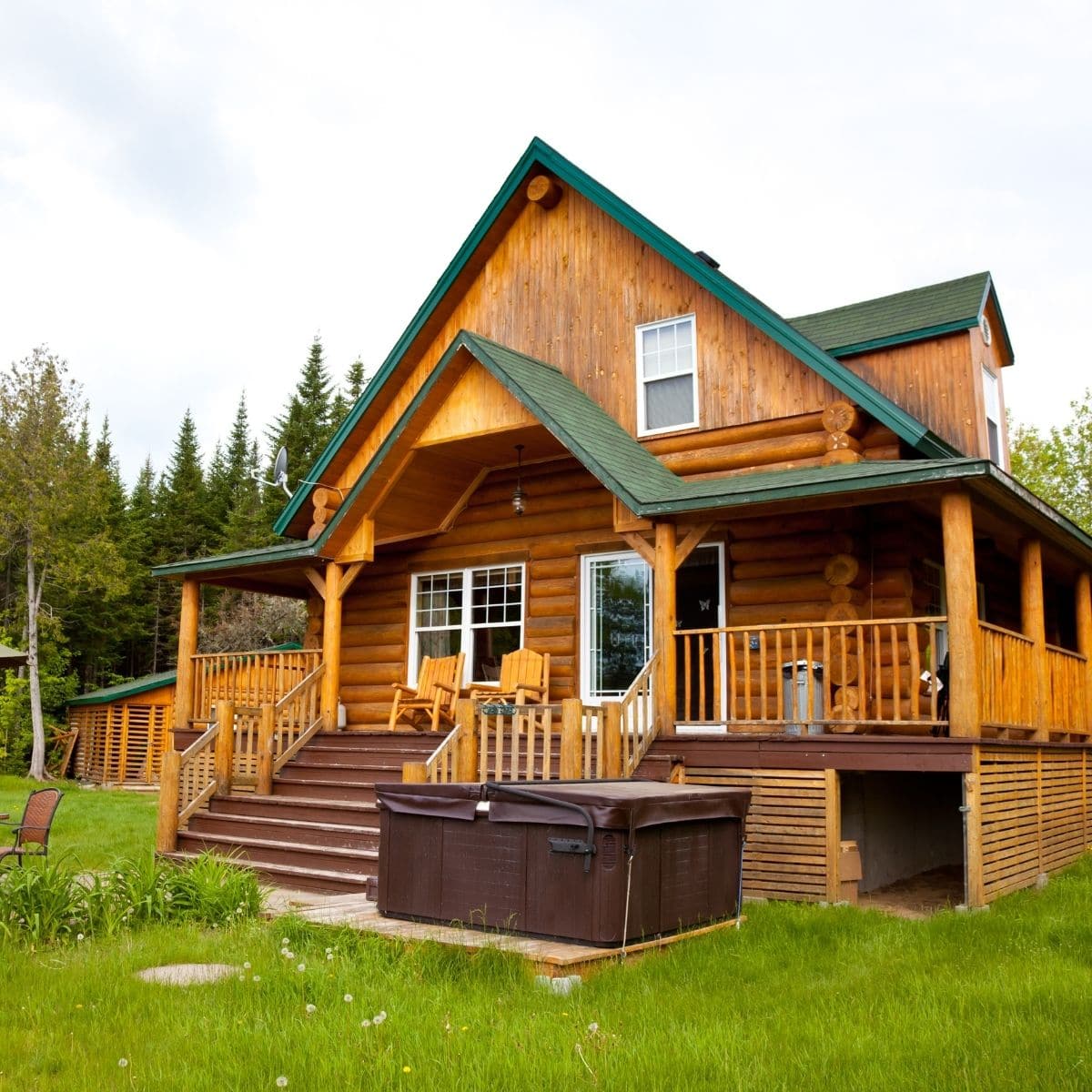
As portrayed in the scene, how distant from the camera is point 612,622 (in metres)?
13.6

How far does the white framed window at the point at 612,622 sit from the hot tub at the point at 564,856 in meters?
5.19

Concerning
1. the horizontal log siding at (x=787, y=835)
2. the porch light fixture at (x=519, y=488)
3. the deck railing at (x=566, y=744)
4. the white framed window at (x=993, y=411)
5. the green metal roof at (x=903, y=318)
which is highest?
the green metal roof at (x=903, y=318)

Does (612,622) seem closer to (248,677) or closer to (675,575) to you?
(675,575)

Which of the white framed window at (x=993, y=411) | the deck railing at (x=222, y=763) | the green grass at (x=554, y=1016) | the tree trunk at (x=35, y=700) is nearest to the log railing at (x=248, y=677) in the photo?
the deck railing at (x=222, y=763)

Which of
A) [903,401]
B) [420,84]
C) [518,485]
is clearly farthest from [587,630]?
[420,84]

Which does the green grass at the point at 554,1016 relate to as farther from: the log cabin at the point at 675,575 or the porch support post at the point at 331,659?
the porch support post at the point at 331,659

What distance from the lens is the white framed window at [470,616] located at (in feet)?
48.0

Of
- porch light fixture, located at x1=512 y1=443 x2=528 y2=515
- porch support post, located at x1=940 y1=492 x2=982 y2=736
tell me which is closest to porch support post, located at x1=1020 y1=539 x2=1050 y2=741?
porch support post, located at x1=940 y1=492 x2=982 y2=736

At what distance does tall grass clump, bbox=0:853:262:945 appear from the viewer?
25.5 feet

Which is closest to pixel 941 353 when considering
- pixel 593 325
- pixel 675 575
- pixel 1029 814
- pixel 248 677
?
pixel 593 325

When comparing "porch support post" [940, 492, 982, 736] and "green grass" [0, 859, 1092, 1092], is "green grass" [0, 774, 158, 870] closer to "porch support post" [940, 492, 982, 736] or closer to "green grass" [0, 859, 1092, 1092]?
"green grass" [0, 859, 1092, 1092]

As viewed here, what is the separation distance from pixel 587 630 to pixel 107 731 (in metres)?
23.2

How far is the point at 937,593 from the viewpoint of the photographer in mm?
13172

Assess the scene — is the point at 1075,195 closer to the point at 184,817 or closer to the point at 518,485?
the point at 518,485
